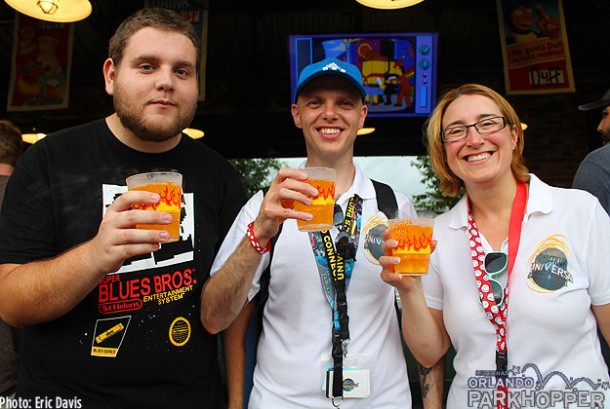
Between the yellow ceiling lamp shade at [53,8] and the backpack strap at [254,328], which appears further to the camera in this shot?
the yellow ceiling lamp shade at [53,8]

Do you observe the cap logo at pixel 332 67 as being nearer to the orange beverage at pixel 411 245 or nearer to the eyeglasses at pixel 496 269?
the orange beverage at pixel 411 245

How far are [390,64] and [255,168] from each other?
2.53 m

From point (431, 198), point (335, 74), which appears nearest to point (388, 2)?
point (335, 74)

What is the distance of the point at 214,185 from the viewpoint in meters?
2.08

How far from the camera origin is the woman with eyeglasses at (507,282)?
69.6 inches

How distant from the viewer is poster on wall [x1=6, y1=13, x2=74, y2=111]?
221 inches

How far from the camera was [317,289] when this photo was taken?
1.95 m

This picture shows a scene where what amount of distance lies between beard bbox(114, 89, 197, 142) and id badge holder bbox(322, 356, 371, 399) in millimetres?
1023

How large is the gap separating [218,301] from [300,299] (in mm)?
322

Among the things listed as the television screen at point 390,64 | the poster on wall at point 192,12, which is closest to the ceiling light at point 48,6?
the poster on wall at point 192,12

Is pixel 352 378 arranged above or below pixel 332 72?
below

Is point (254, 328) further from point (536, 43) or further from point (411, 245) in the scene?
point (536, 43)

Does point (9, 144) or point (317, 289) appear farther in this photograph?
point (9, 144)

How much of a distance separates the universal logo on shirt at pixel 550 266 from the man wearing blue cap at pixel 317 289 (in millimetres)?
→ 543
